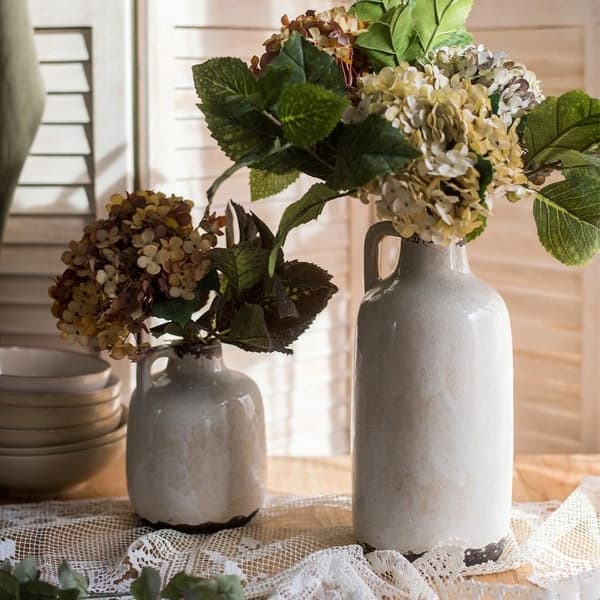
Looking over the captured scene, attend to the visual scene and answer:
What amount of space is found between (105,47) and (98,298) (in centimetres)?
53

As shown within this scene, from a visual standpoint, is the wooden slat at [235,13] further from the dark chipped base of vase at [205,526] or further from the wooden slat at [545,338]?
the dark chipped base of vase at [205,526]

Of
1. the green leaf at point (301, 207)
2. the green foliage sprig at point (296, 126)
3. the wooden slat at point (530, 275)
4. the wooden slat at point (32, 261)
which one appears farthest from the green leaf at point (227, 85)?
the wooden slat at point (530, 275)

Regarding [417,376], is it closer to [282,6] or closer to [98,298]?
[98,298]

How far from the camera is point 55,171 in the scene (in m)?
1.51

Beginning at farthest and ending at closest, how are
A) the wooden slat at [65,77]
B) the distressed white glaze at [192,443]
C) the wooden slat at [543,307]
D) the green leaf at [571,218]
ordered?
the wooden slat at [543,307] < the wooden slat at [65,77] < the distressed white glaze at [192,443] < the green leaf at [571,218]

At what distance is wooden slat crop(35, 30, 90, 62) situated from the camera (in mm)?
1479

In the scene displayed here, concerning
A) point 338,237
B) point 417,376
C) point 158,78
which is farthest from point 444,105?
point 338,237

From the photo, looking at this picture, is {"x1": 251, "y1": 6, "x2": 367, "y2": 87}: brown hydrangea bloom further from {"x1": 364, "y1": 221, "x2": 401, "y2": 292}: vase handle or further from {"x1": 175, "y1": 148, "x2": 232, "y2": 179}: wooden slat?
{"x1": 175, "y1": 148, "x2": 232, "y2": 179}: wooden slat

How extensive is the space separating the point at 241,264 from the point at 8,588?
1.41 ft

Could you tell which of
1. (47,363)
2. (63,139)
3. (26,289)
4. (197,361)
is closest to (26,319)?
(26,289)

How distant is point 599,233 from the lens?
3.29 feet

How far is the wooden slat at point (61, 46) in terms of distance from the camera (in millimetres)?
1479

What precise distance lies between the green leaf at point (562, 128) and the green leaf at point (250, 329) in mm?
316

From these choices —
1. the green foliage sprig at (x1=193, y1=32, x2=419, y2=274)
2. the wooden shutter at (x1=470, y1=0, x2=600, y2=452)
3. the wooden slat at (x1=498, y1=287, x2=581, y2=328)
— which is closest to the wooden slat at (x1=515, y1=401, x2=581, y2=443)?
the wooden shutter at (x1=470, y1=0, x2=600, y2=452)
